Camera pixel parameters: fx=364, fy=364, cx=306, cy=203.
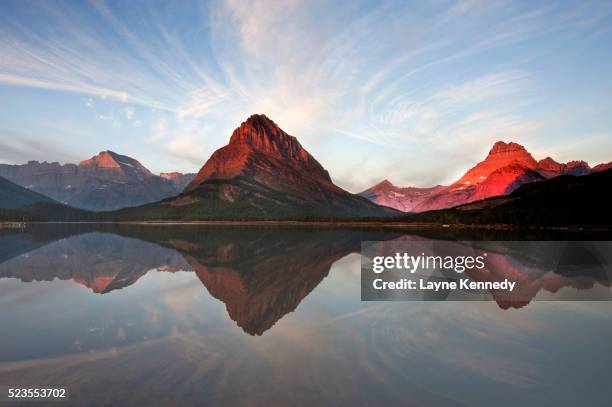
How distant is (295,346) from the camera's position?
71.2 feet

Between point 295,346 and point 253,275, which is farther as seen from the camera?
point 253,275

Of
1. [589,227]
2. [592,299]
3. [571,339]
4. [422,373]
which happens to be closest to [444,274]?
[592,299]

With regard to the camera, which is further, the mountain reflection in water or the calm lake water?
the mountain reflection in water

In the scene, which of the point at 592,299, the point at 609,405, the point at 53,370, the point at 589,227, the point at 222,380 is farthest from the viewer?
the point at 589,227

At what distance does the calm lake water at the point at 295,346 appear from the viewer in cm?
1556

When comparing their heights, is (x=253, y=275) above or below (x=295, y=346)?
above

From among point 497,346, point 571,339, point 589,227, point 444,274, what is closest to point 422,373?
point 497,346

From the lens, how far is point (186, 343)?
72.1 ft

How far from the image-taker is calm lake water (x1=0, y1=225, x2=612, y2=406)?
15562 millimetres

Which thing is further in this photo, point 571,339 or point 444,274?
point 444,274

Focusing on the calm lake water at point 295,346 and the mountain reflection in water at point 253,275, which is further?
the mountain reflection in water at point 253,275

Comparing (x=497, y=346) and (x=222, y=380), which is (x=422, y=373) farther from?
(x=222, y=380)

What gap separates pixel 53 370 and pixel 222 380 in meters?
8.79

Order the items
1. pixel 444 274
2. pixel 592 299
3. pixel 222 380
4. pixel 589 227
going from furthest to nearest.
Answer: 1. pixel 589 227
2. pixel 444 274
3. pixel 592 299
4. pixel 222 380
